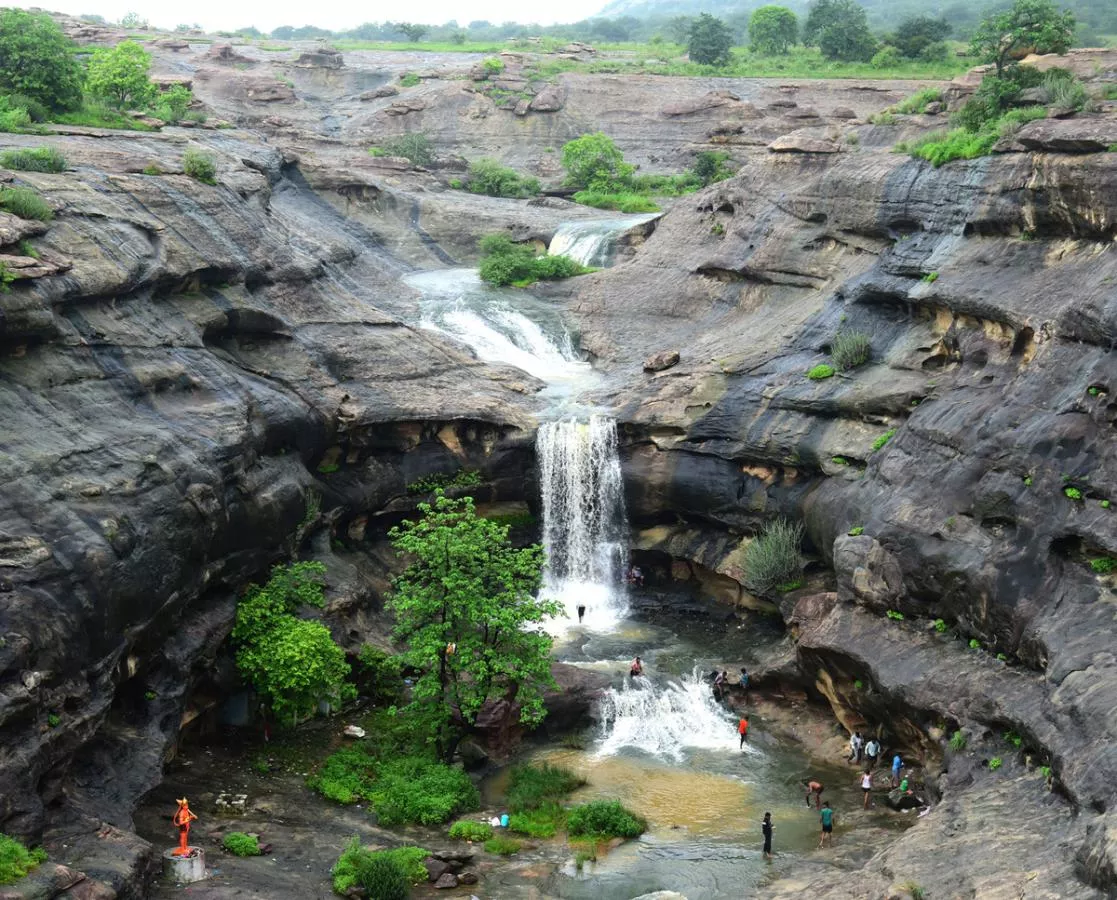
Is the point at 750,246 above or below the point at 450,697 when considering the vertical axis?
above

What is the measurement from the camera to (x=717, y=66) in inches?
3634

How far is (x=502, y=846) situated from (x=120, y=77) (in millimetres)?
39527

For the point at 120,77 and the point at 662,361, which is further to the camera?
the point at 120,77

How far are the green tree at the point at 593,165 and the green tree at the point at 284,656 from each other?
4125 centimetres

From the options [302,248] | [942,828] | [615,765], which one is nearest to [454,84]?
[302,248]

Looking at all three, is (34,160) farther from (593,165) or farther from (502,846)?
(593,165)

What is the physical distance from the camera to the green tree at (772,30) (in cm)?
9938

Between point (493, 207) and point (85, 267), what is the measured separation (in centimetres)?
3444

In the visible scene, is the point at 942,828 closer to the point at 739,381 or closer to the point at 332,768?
the point at 332,768

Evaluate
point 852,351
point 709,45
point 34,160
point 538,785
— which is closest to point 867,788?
point 538,785

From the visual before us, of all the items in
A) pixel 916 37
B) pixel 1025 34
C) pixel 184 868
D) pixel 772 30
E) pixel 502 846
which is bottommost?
pixel 184 868

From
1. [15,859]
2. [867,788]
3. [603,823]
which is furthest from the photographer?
[867,788]

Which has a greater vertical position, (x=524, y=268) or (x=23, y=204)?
(x=524, y=268)

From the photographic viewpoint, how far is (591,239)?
189 feet
